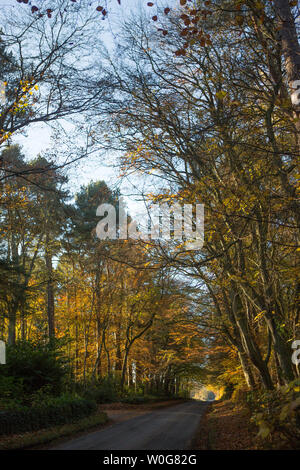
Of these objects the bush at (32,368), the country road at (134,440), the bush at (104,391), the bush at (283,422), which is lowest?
the bush at (104,391)

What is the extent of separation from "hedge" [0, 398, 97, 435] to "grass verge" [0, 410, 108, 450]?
225 millimetres

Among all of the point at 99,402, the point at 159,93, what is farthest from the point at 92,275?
the point at 159,93

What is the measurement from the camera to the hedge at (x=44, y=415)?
8477 millimetres

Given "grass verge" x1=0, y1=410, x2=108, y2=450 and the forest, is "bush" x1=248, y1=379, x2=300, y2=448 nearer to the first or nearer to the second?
the forest

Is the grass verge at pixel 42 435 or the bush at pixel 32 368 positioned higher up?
the bush at pixel 32 368

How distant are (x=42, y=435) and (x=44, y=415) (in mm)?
1512

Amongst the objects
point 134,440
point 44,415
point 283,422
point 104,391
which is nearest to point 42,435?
point 44,415

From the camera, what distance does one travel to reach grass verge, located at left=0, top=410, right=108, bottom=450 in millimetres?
7352

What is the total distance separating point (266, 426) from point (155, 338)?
75.0ft

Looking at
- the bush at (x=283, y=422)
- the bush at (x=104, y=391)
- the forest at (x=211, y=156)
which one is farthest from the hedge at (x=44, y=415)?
the bush at (x=283, y=422)

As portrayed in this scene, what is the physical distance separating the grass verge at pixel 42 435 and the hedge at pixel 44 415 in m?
0.23

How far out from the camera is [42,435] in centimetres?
841

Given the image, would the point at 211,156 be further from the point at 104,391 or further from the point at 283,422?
the point at 104,391

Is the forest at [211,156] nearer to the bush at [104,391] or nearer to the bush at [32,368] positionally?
the bush at [32,368]
